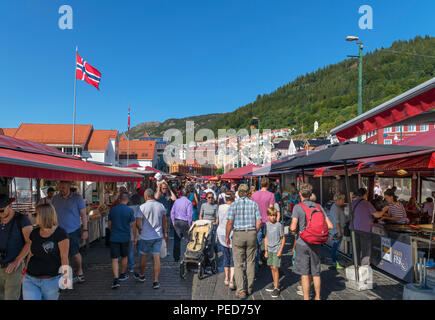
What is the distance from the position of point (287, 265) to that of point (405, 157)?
139 inches

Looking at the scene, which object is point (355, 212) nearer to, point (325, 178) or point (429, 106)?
point (429, 106)

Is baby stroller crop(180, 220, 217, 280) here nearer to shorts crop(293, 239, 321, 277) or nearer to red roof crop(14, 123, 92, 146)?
shorts crop(293, 239, 321, 277)

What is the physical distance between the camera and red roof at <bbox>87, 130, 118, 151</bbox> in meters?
39.7

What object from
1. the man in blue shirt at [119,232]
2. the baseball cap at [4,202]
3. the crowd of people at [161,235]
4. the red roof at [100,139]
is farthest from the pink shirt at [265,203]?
the red roof at [100,139]

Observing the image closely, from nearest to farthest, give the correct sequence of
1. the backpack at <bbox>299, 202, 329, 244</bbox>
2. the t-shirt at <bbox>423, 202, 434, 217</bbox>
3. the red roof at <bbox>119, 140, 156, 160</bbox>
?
1. the backpack at <bbox>299, 202, 329, 244</bbox>
2. the t-shirt at <bbox>423, 202, 434, 217</bbox>
3. the red roof at <bbox>119, 140, 156, 160</bbox>

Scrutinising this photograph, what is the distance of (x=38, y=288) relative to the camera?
3215 mm

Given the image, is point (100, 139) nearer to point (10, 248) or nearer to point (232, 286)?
point (232, 286)

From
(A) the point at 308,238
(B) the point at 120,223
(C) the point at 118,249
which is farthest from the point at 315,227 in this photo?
(C) the point at 118,249

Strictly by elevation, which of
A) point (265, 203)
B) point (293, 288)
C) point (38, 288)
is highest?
point (265, 203)

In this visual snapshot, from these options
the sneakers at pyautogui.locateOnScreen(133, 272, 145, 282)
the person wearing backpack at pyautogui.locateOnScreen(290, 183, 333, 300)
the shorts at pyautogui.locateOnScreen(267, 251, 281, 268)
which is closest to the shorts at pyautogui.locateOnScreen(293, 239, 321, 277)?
the person wearing backpack at pyautogui.locateOnScreen(290, 183, 333, 300)

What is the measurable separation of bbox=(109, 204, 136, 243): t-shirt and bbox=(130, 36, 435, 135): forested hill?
4107 inches

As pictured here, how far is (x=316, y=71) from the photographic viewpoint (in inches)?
7328

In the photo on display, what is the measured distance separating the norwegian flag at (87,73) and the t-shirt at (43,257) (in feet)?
54.6

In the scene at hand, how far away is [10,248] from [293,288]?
4.38 meters
